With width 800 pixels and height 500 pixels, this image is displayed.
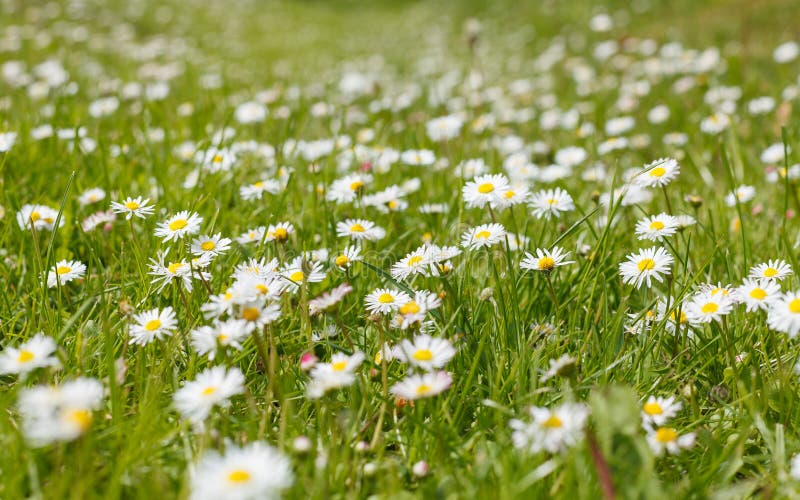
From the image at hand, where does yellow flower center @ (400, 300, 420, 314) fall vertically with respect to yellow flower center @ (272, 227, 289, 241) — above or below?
below

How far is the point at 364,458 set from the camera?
3.91 ft

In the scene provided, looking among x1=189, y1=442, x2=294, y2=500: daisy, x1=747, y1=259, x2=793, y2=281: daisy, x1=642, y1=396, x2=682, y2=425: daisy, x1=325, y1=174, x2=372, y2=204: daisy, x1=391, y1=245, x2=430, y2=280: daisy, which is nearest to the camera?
x1=189, y1=442, x2=294, y2=500: daisy

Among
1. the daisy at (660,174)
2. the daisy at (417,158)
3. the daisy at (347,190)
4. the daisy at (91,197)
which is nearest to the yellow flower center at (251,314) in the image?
the daisy at (347,190)

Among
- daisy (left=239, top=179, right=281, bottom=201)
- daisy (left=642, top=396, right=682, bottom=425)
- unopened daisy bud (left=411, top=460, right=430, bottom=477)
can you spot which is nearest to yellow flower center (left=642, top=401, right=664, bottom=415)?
daisy (left=642, top=396, right=682, bottom=425)

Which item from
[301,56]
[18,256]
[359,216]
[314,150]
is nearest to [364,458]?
[359,216]

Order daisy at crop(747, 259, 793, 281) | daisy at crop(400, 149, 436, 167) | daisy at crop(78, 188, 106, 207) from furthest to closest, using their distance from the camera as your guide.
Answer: daisy at crop(400, 149, 436, 167)
daisy at crop(78, 188, 106, 207)
daisy at crop(747, 259, 793, 281)

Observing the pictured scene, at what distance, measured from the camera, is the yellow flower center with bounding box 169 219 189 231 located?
1.71 meters

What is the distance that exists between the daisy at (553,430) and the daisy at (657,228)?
67cm

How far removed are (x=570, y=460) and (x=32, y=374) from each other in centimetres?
101

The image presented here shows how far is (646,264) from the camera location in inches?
60.2

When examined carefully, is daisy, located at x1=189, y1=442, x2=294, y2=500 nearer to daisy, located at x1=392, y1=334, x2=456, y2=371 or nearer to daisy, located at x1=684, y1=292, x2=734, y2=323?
daisy, located at x1=392, y1=334, x2=456, y2=371

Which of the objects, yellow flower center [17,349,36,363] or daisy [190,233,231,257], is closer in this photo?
yellow flower center [17,349,36,363]

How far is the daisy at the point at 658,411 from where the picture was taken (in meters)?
1.17

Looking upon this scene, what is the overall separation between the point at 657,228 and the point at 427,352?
76 centimetres
